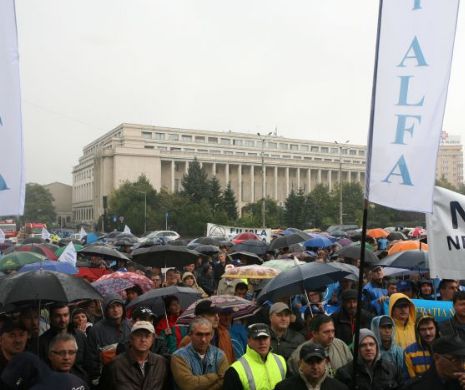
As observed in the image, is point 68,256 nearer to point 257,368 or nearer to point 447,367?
point 257,368

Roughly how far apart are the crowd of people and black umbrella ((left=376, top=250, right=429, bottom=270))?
2646 mm

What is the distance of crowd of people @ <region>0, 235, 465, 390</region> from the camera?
3.65 m

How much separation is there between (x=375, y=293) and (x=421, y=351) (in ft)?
7.28

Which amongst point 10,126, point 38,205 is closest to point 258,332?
point 10,126

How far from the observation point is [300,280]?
5.87 meters

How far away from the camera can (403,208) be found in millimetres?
3795

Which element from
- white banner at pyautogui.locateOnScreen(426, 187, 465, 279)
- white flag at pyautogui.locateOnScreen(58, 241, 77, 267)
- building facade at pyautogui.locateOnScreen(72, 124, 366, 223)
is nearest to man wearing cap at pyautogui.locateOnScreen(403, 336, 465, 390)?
white banner at pyautogui.locateOnScreen(426, 187, 465, 279)

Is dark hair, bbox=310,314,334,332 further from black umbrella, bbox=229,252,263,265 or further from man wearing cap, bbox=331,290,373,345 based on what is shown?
black umbrella, bbox=229,252,263,265

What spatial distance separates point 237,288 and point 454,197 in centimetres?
302

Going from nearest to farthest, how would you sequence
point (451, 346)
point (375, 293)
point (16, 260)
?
1. point (451, 346)
2. point (375, 293)
3. point (16, 260)

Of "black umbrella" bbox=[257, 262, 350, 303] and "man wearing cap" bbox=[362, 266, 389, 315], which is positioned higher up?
"black umbrella" bbox=[257, 262, 350, 303]

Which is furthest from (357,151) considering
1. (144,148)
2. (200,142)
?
(144,148)

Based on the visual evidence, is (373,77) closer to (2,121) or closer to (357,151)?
(2,121)

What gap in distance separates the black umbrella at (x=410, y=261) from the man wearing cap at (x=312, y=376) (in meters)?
4.66
